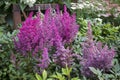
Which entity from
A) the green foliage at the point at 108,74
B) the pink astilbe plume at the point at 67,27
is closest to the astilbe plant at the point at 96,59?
the green foliage at the point at 108,74

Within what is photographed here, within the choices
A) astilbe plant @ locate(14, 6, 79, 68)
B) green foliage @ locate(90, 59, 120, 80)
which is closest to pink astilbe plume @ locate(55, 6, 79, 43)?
astilbe plant @ locate(14, 6, 79, 68)

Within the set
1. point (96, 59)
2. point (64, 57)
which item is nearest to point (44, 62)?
point (64, 57)

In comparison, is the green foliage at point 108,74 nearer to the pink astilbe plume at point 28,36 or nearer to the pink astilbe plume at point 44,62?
the pink astilbe plume at point 44,62

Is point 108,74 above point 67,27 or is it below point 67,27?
below

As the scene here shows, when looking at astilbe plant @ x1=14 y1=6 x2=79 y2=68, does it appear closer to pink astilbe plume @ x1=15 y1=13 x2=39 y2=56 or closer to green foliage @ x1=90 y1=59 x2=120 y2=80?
pink astilbe plume @ x1=15 y1=13 x2=39 y2=56

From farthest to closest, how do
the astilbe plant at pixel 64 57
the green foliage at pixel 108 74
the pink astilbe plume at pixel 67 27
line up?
the pink astilbe plume at pixel 67 27 < the astilbe plant at pixel 64 57 < the green foliage at pixel 108 74

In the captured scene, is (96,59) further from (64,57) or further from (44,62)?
(44,62)

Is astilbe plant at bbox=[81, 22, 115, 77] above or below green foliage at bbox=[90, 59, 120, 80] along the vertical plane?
above

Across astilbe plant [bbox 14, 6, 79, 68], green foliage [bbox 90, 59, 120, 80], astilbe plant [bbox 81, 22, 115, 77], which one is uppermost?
astilbe plant [bbox 14, 6, 79, 68]

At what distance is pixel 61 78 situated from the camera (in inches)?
68.0

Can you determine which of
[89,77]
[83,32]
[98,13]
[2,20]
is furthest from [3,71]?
[98,13]

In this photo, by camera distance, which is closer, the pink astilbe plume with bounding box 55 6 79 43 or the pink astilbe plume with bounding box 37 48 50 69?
the pink astilbe plume with bounding box 37 48 50 69

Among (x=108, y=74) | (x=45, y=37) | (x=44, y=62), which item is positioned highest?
(x=45, y=37)

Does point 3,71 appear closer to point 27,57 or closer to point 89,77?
point 27,57
